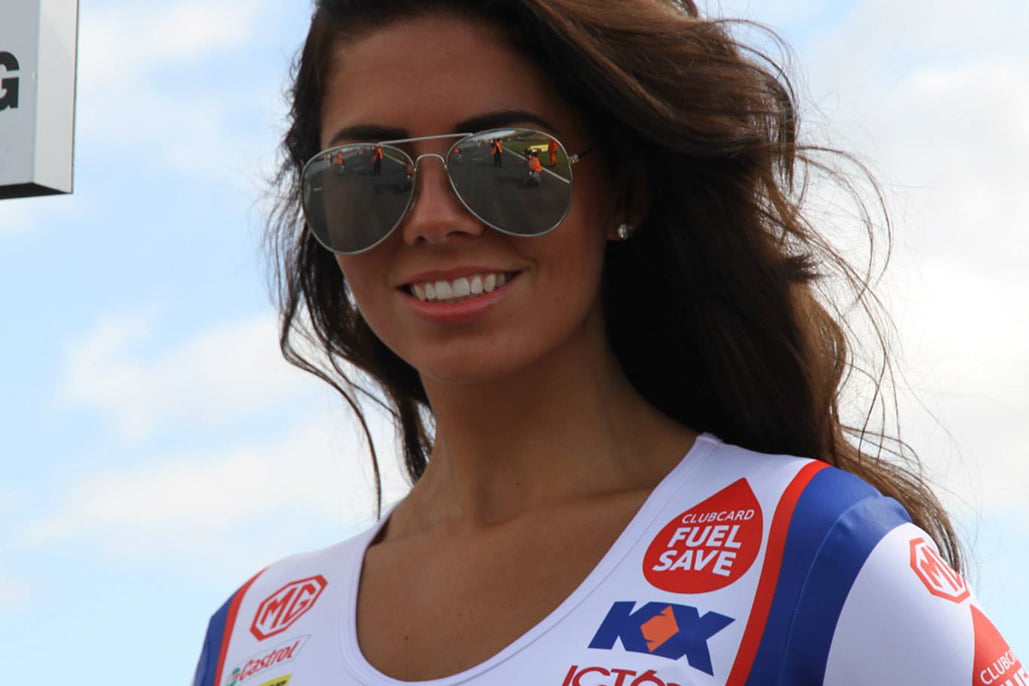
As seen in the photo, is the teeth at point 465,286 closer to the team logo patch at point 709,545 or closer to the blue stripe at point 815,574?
the team logo patch at point 709,545

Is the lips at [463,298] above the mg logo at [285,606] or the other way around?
above

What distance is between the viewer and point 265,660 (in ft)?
9.91

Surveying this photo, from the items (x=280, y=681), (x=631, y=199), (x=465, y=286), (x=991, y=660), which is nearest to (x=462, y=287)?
(x=465, y=286)

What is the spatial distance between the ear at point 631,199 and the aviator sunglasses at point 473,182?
134mm

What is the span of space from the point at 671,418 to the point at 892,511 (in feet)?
1.76

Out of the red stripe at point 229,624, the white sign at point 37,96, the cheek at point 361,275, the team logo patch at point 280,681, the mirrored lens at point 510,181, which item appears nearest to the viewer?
the mirrored lens at point 510,181

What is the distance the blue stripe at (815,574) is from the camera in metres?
2.28

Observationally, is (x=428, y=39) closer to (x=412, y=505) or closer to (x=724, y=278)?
(x=724, y=278)

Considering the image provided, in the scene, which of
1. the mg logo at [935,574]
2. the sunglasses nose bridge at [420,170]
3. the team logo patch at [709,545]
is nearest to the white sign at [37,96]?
the sunglasses nose bridge at [420,170]

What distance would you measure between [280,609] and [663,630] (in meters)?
1.02

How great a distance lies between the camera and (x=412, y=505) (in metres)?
3.21

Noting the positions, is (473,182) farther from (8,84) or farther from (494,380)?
(8,84)

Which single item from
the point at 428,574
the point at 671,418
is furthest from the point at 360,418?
the point at 671,418

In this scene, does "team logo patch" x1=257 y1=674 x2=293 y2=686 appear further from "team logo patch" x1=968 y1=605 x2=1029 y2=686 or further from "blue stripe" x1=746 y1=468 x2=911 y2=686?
"team logo patch" x1=968 y1=605 x2=1029 y2=686
